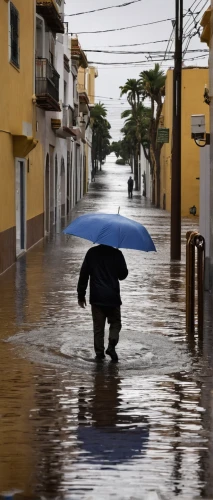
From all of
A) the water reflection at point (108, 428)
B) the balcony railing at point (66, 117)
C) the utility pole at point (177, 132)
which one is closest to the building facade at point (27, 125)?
the balcony railing at point (66, 117)

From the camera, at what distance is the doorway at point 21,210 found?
24578 millimetres

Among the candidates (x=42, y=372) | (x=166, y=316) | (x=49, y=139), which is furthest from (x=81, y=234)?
(x=49, y=139)

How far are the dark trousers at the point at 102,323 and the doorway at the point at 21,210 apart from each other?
13867 millimetres

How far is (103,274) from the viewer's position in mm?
10469

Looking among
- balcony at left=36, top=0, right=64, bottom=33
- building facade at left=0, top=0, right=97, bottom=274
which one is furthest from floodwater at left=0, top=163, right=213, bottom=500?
balcony at left=36, top=0, right=64, bottom=33

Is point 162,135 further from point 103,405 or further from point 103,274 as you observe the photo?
point 103,405

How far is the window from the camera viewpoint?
21859mm

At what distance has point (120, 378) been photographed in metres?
9.72

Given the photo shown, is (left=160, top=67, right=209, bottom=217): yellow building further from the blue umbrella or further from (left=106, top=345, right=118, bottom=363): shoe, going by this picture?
(left=106, top=345, right=118, bottom=363): shoe

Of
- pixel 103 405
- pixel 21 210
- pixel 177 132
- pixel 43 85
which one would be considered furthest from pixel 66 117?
pixel 103 405

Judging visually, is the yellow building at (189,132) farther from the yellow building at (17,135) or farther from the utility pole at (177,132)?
the utility pole at (177,132)

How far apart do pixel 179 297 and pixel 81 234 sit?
6272 mm

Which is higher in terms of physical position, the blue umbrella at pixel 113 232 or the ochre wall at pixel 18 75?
the ochre wall at pixel 18 75

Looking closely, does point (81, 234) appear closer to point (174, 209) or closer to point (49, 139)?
point (174, 209)
